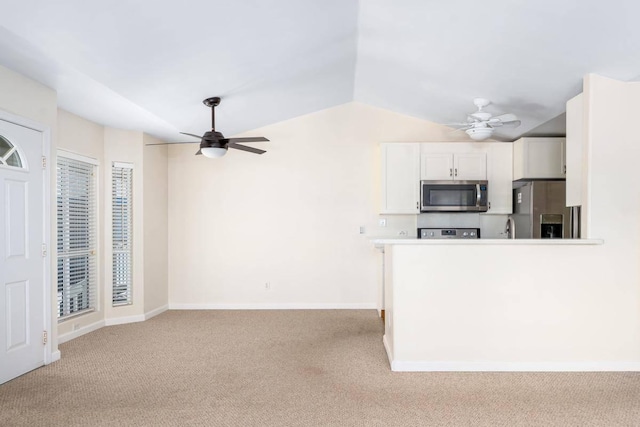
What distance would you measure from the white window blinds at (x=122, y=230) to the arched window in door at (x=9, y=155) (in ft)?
5.97

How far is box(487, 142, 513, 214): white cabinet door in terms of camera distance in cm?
573

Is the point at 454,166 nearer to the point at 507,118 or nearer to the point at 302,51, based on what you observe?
the point at 507,118

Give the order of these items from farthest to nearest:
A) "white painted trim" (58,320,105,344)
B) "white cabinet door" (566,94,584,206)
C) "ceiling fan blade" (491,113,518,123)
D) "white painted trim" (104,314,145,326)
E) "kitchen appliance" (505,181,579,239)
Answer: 1. "white painted trim" (104,314,145,326)
2. "kitchen appliance" (505,181,579,239)
3. "white painted trim" (58,320,105,344)
4. "ceiling fan blade" (491,113,518,123)
5. "white cabinet door" (566,94,584,206)

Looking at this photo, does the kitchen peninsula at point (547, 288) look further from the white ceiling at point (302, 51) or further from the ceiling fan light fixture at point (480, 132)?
the ceiling fan light fixture at point (480, 132)

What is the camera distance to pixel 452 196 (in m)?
5.68

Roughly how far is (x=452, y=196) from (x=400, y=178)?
0.69m

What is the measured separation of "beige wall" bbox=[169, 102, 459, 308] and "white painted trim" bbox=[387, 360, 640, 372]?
248 centimetres

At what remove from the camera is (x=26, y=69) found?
3.41m

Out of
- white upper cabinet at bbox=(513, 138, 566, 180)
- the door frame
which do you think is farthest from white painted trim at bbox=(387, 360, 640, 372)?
the door frame

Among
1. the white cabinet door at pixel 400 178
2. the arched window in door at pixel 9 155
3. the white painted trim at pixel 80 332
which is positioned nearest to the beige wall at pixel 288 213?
the white cabinet door at pixel 400 178

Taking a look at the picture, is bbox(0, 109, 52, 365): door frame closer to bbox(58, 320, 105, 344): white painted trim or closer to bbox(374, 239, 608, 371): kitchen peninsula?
bbox(58, 320, 105, 344): white painted trim

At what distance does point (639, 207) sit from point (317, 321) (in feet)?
11.2

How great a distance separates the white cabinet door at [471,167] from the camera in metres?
5.73

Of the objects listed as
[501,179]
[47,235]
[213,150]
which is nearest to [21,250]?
[47,235]
